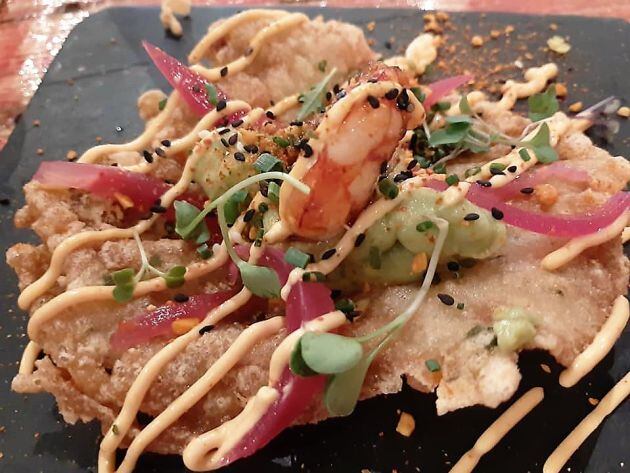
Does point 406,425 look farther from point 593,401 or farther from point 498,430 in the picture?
point 593,401

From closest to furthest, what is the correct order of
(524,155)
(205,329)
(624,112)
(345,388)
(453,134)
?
(345,388)
(205,329)
(524,155)
(453,134)
(624,112)

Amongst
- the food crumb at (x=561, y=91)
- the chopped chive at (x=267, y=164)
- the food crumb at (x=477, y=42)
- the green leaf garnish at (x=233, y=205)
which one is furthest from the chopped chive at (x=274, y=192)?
the food crumb at (x=477, y=42)

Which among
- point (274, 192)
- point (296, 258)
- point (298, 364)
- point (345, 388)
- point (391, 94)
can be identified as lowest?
point (345, 388)

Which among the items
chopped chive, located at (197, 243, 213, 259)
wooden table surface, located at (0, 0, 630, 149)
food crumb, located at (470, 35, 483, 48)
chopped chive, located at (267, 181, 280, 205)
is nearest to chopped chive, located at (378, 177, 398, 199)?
chopped chive, located at (267, 181, 280, 205)

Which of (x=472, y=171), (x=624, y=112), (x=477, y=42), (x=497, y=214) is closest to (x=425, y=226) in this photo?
(x=497, y=214)

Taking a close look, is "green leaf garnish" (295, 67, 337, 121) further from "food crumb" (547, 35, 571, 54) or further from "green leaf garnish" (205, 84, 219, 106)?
"food crumb" (547, 35, 571, 54)

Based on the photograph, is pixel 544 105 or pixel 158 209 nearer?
pixel 158 209

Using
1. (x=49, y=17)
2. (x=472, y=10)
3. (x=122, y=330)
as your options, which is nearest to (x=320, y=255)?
(x=122, y=330)
